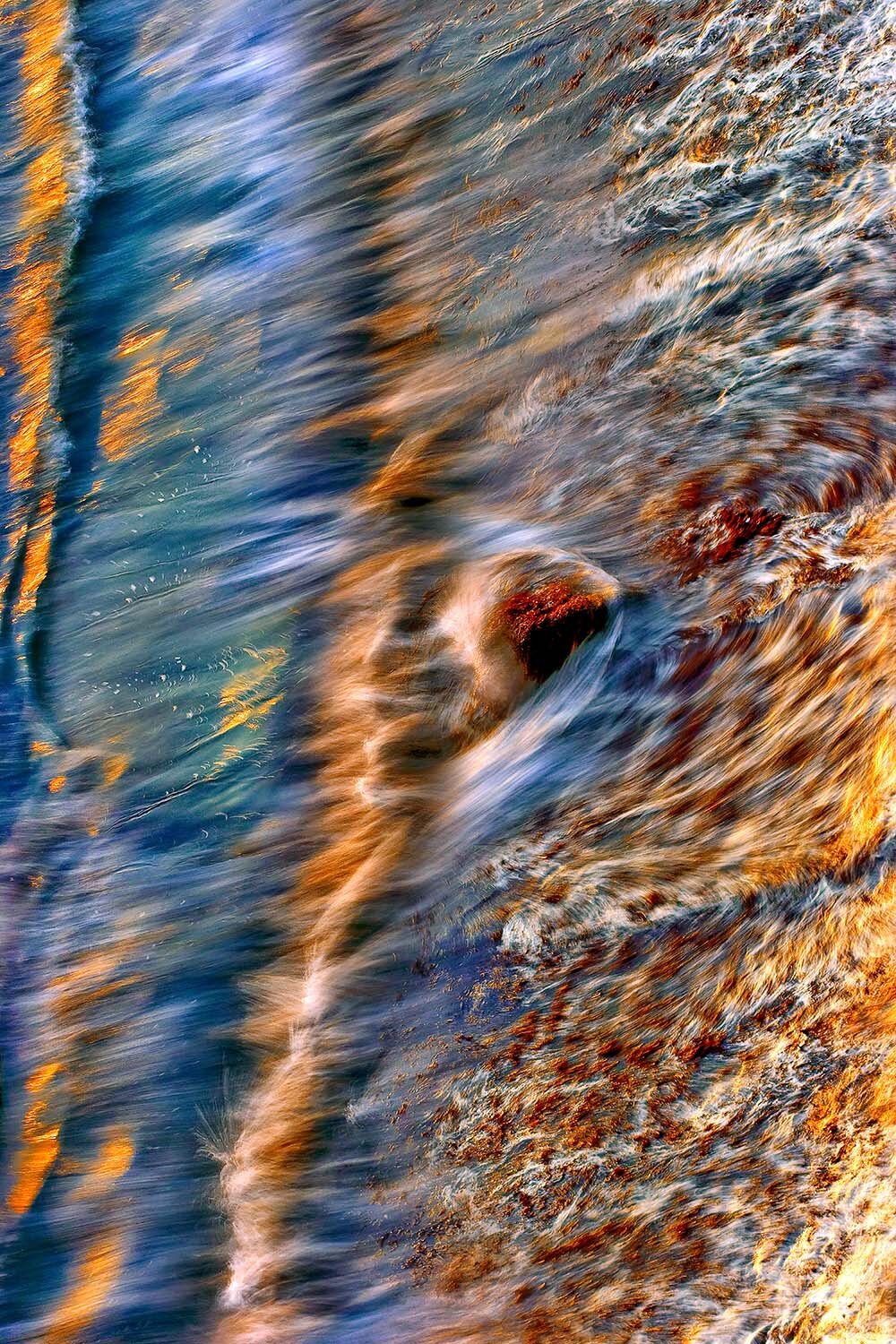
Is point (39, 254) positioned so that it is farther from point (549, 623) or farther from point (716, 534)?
point (716, 534)

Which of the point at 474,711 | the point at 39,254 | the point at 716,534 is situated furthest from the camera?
the point at 39,254

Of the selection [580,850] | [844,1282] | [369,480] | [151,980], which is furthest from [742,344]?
[151,980]

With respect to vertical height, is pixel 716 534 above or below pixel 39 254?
below

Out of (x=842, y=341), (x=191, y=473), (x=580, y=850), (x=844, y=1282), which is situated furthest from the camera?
(x=191, y=473)

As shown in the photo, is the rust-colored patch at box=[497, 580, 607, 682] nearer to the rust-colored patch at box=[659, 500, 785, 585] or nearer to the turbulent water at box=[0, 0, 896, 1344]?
the turbulent water at box=[0, 0, 896, 1344]

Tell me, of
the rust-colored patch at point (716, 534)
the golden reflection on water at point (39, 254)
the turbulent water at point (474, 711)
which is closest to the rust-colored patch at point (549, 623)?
the turbulent water at point (474, 711)

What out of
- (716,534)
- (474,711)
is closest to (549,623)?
(474,711)

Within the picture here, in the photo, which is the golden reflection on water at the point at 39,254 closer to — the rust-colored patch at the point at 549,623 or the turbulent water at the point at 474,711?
the turbulent water at the point at 474,711

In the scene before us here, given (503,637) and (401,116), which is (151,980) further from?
(401,116)

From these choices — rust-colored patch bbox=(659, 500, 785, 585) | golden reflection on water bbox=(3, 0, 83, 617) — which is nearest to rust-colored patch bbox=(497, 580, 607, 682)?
rust-colored patch bbox=(659, 500, 785, 585)
